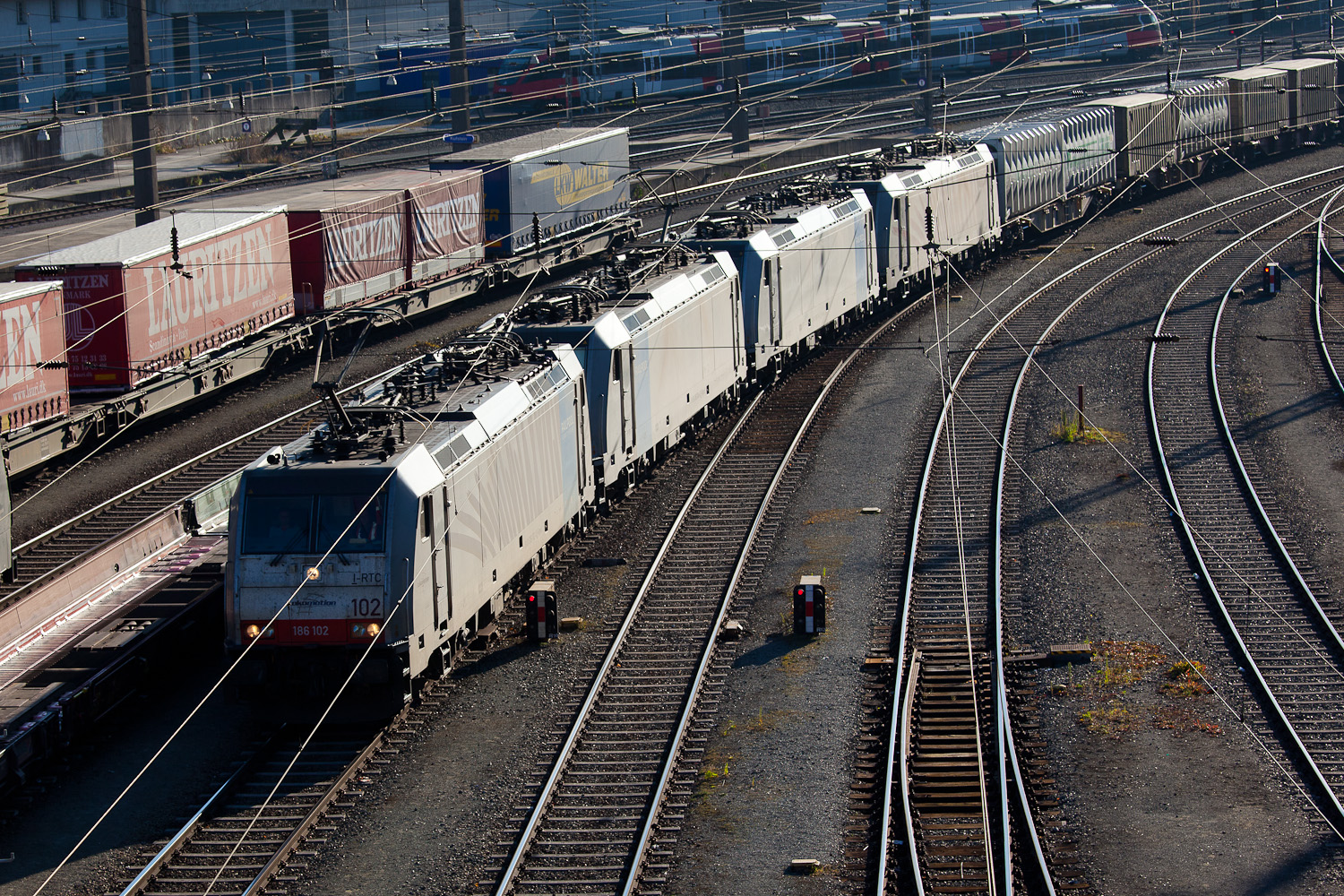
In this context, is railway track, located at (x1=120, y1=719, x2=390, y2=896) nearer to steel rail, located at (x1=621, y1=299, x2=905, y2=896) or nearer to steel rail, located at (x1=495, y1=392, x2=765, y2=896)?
steel rail, located at (x1=495, y1=392, x2=765, y2=896)

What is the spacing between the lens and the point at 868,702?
18.1 meters

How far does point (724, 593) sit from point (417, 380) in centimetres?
518

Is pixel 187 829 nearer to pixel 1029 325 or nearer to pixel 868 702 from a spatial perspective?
pixel 868 702

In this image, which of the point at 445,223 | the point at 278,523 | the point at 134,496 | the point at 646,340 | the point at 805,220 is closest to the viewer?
the point at 278,523

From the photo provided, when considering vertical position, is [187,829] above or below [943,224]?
below

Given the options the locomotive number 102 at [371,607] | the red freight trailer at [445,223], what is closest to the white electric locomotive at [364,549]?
the locomotive number 102 at [371,607]

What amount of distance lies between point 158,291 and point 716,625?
15966mm

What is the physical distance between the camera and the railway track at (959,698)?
14.2 m

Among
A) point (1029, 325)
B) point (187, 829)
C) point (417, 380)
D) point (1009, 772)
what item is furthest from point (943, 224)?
point (187, 829)

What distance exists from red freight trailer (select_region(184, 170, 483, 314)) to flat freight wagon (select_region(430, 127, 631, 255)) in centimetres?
88

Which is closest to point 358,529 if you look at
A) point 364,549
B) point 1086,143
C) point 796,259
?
point 364,549

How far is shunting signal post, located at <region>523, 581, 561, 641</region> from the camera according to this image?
793 inches

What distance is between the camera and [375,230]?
38.7m

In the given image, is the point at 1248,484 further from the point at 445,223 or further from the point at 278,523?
the point at 445,223
